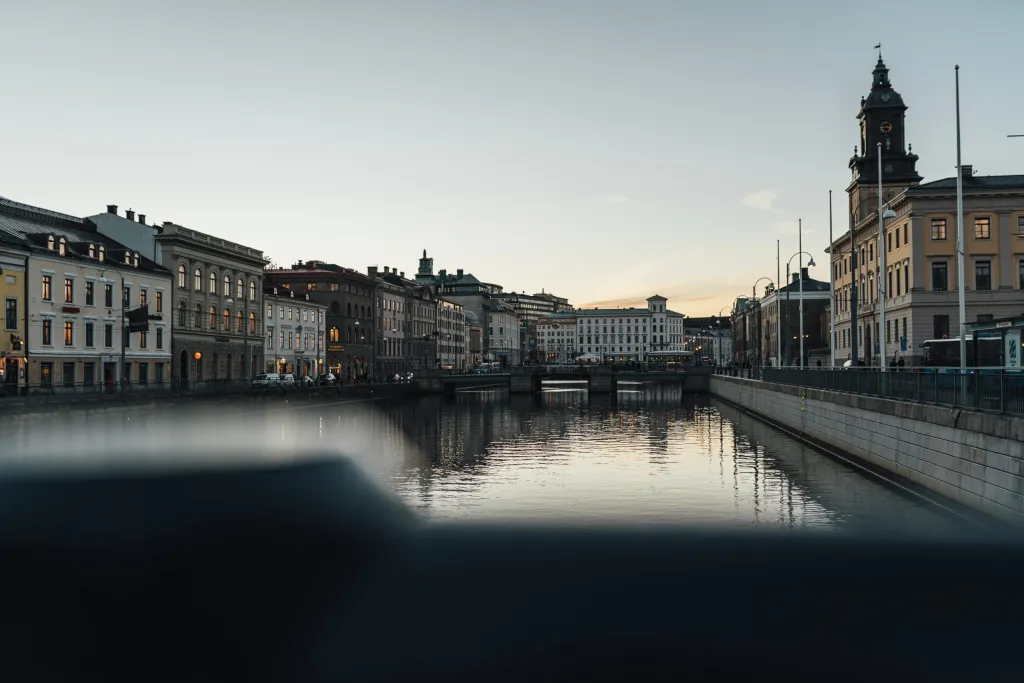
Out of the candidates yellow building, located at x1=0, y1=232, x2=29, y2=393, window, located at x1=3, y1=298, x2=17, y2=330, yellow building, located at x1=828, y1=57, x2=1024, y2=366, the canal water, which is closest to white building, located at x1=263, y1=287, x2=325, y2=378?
the canal water

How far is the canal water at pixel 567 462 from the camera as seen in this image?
86.9ft

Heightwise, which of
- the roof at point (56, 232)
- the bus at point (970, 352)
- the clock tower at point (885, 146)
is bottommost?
the bus at point (970, 352)

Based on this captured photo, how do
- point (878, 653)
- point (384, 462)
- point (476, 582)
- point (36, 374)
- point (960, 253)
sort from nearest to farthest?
point (878, 653)
point (476, 582)
point (960, 253)
point (384, 462)
point (36, 374)

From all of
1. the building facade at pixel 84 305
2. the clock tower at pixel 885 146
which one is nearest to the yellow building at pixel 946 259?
the clock tower at pixel 885 146

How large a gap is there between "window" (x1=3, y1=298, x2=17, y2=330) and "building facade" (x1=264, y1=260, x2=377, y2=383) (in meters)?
59.7

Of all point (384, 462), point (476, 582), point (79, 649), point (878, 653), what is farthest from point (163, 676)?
point (384, 462)

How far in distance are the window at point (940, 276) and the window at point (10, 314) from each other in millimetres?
75149

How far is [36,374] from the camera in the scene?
69.1 m

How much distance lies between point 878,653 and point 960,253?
2440 centimetres

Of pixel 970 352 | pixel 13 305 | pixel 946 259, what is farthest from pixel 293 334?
pixel 970 352

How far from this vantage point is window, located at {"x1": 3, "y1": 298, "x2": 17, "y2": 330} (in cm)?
6588

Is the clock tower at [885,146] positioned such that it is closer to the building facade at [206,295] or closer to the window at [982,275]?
the window at [982,275]

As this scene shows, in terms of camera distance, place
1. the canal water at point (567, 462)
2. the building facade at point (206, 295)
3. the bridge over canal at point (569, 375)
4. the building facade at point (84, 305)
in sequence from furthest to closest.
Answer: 1. the bridge over canal at point (569, 375)
2. the building facade at point (206, 295)
3. the building facade at point (84, 305)
4. the canal water at point (567, 462)

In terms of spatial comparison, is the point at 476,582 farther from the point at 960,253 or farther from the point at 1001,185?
the point at 1001,185
